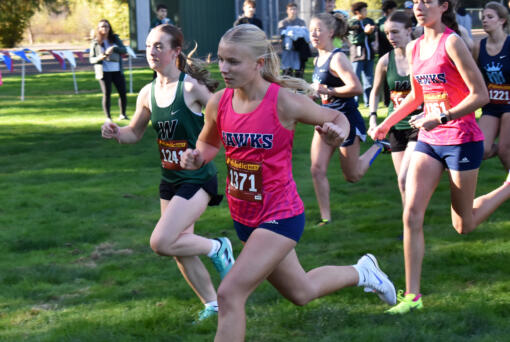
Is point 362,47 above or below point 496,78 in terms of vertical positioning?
below

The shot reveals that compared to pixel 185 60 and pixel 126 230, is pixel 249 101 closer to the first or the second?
pixel 185 60

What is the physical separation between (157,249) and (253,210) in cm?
99

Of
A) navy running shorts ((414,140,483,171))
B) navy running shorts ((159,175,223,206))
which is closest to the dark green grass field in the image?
navy running shorts ((159,175,223,206))

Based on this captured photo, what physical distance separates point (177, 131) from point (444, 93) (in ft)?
5.76

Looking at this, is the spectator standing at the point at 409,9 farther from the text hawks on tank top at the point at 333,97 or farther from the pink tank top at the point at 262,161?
the pink tank top at the point at 262,161

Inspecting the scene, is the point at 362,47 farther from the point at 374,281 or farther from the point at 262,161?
the point at 262,161

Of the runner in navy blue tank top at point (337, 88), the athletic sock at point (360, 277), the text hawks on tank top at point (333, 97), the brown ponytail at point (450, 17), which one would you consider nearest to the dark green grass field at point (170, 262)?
the athletic sock at point (360, 277)

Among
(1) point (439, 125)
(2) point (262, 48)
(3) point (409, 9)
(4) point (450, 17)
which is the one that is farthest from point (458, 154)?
(3) point (409, 9)

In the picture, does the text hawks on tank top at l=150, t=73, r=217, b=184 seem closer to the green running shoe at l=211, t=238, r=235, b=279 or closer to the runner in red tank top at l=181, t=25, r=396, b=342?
the green running shoe at l=211, t=238, r=235, b=279

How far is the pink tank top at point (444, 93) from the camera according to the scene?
4879 mm

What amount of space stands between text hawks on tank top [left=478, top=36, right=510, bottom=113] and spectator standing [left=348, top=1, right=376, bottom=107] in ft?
28.5

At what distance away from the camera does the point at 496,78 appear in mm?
7086

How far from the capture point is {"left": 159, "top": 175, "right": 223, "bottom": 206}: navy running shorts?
4961mm

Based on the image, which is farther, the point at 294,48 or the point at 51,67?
the point at 51,67
